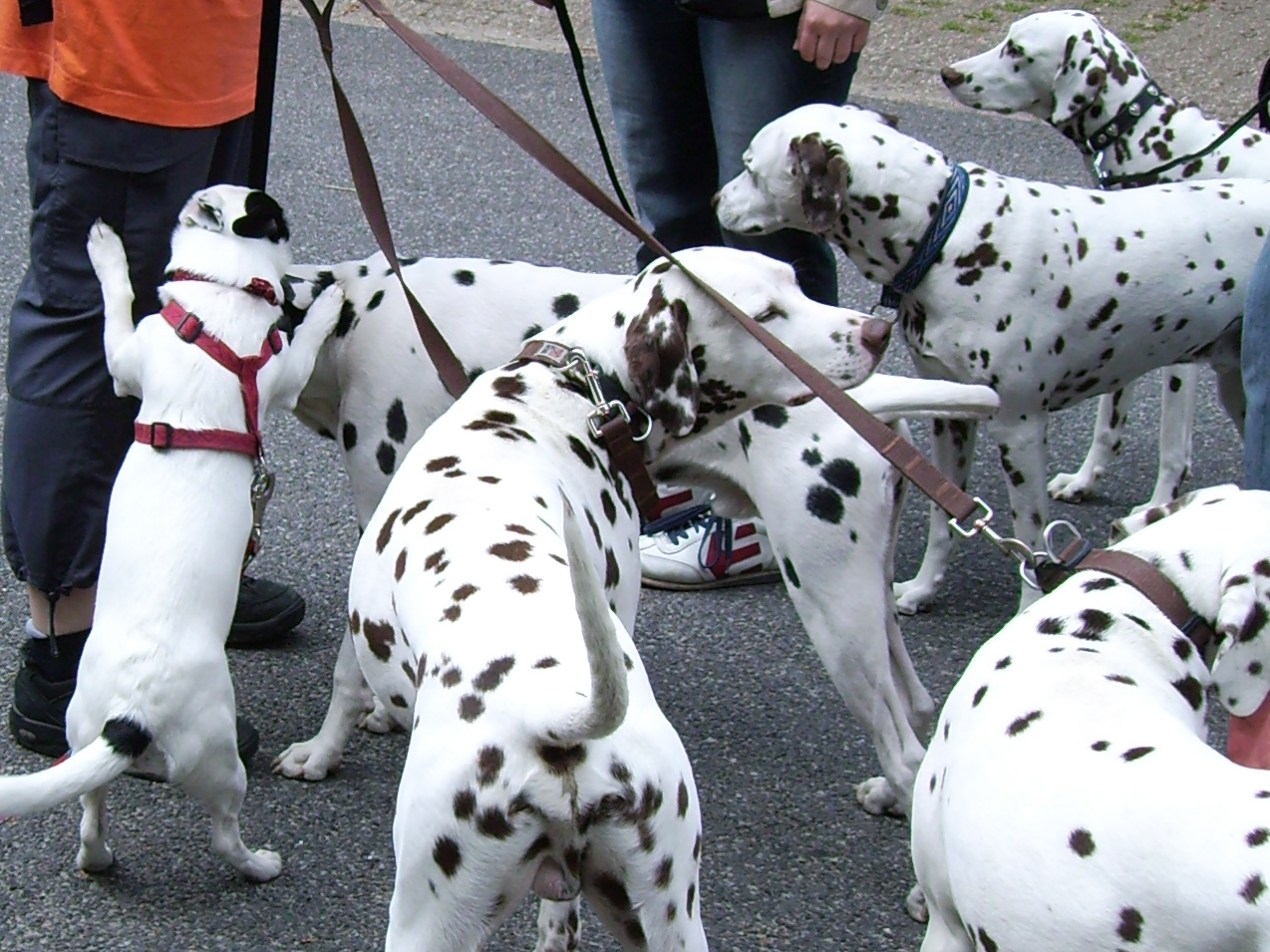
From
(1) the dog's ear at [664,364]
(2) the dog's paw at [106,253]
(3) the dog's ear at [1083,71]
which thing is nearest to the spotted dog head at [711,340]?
(1) the dog's ear at [664,364]

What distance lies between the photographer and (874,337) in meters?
3.58

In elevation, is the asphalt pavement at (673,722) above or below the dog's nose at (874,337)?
below

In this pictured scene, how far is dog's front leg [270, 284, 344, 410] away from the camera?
3779 mm

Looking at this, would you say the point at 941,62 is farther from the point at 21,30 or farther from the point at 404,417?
the point at 21,30

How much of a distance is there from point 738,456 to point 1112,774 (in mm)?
1567

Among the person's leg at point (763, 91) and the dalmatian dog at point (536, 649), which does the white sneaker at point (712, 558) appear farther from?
the dalmatian dog at point (536, 649)

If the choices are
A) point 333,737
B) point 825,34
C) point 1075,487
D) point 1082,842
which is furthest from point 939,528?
point 1082,842

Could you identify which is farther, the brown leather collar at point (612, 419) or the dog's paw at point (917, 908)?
the dog's paw at point (917, 908)

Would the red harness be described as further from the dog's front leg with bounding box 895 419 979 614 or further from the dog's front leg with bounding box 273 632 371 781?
the dog's front leg with bounding box 895 419 979 614

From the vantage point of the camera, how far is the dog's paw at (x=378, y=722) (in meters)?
4.10

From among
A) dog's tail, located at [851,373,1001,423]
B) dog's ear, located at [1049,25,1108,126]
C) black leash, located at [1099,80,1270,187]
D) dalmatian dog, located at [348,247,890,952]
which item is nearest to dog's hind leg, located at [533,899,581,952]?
dalmatian dog, located at [348,247,890,952]

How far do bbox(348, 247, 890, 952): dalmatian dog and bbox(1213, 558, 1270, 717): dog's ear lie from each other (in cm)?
95

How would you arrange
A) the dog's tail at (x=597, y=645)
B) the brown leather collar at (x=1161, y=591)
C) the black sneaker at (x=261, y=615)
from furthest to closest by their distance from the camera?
the black sneaker at (x=261, y=615), the brown leather collar at (x=1161, y=591), the dog's tail at (x=597, y=645)

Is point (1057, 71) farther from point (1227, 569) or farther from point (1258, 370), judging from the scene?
point (1227, 569)
